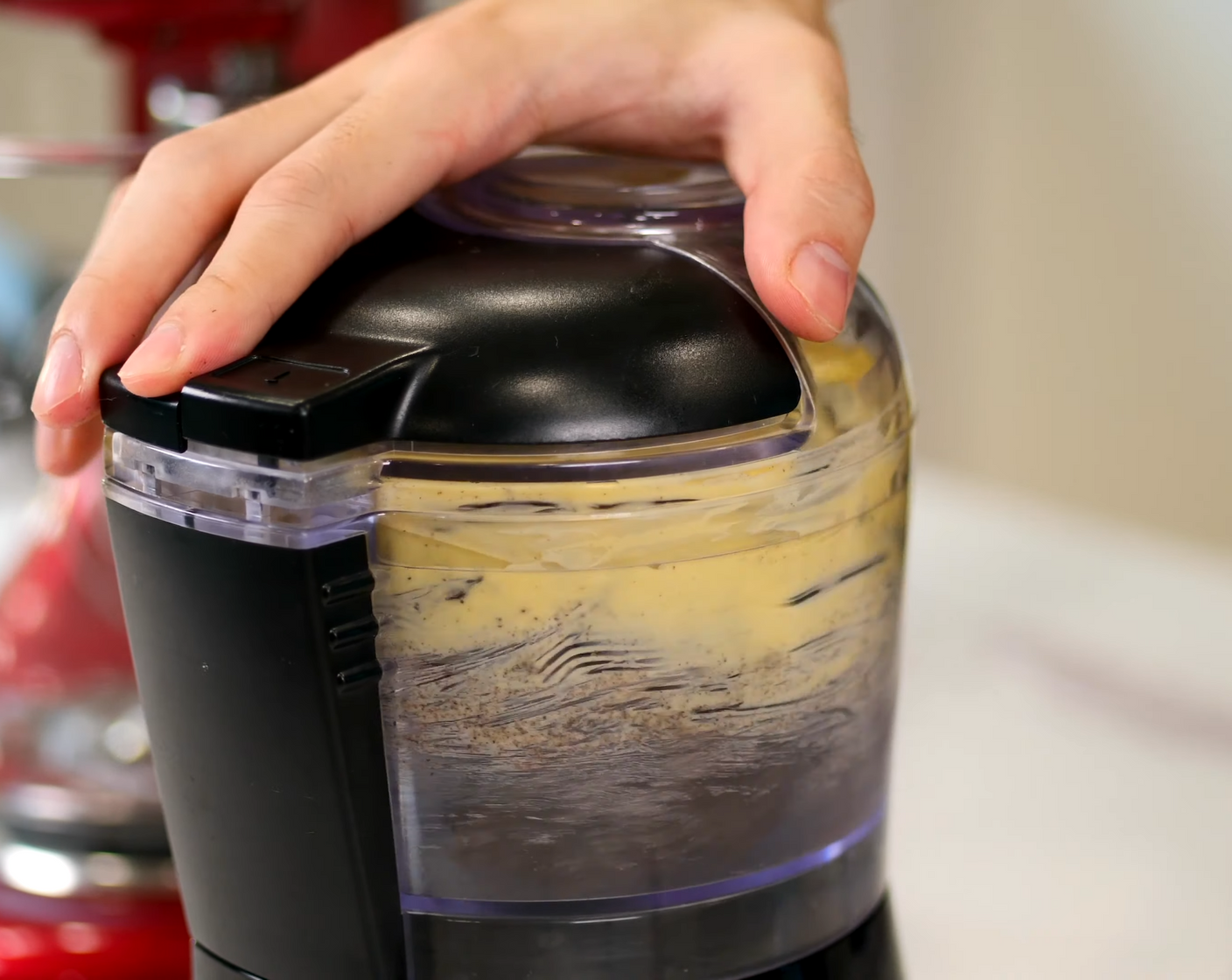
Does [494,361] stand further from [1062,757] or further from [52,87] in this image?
[52,87]

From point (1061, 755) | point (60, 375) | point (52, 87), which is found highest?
point (60, 375)

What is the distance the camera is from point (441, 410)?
1.03 ft

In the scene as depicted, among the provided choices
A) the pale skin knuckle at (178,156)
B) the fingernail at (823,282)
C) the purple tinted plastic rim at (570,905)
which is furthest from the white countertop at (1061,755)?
the pale skin knuckle at (178,156)

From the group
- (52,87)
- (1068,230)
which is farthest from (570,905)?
(52,87)

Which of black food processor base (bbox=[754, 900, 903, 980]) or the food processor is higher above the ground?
the food processor

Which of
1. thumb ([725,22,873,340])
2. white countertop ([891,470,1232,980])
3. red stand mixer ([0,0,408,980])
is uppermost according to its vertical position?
thumb ([725,22,873,340])

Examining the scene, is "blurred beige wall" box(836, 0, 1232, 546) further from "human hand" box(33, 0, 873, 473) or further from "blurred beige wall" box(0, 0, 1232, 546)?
"human hand" box(33, 0, 873, 473)

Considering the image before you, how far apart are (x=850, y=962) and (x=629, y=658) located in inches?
5.3

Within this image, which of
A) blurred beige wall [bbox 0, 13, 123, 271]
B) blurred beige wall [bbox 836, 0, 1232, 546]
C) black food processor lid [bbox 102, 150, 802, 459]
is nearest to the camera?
black food processor lid [bbox 102, 150, 802, 459]

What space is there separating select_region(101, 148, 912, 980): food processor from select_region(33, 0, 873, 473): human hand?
15 millimetres

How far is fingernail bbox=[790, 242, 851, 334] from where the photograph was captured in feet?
1.11

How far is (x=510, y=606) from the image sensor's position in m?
0.33

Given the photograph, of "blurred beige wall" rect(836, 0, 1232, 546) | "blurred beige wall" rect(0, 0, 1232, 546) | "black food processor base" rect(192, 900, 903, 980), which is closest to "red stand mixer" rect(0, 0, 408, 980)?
"black food processor base" rect(192, 900, 903, 980)

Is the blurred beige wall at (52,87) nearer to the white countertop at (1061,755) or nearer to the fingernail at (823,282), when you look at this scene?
the white countertop at (1061,755)
